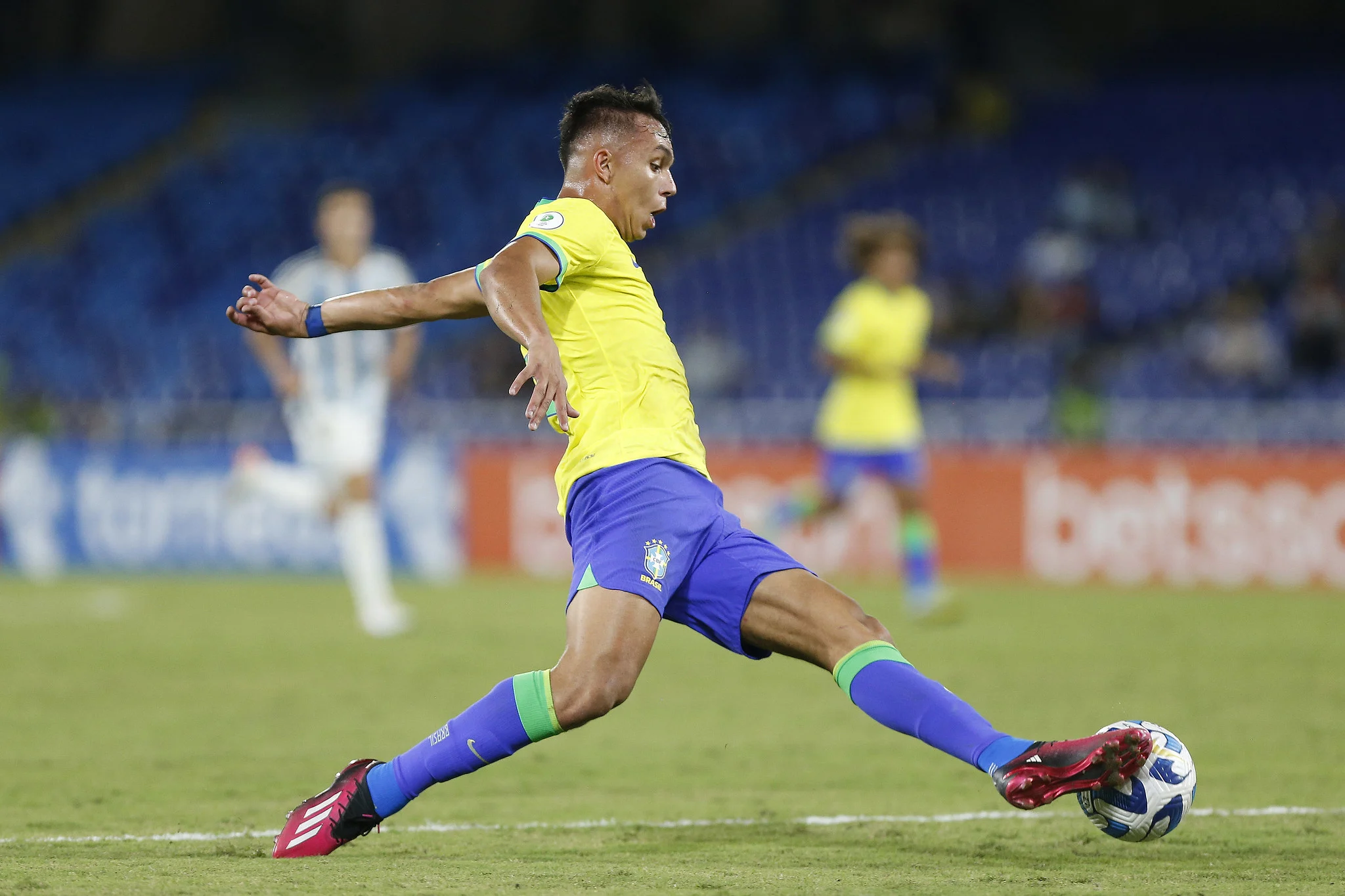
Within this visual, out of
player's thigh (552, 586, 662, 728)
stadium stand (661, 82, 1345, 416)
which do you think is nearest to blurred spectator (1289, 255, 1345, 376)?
stadium stand (661, 82, 1345, 416)

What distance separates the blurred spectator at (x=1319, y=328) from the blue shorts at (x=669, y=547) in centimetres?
1336

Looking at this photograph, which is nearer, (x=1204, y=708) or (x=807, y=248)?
(x=1204, y=708)

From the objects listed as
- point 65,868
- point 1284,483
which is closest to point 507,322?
point 65,868

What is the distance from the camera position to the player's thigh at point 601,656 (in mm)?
4547

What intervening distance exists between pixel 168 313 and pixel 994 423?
1131cm

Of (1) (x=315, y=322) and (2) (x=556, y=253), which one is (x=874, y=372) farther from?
(1) (x=315, y=322)

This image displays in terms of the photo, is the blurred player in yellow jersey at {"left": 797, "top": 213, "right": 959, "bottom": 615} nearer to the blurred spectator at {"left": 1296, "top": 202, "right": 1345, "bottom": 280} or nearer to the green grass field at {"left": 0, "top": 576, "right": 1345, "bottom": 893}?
the green grass field at {"left": 0, "top": 576, "right": 1345, "bottom": 893}

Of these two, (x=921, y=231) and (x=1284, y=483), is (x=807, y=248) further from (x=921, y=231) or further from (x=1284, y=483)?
(x=1284, y=483)

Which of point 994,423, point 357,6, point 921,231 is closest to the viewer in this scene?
point 994,423

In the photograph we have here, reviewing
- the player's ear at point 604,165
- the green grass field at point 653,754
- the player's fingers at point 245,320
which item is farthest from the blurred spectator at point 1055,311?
the player's fingers at point 245,320

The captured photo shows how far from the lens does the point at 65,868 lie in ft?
14.7

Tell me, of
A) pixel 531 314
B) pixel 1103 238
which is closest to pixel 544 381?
pixel 531 314

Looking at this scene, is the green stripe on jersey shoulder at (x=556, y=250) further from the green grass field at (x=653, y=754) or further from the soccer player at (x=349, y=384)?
the soccer player at (x=349, y=384)

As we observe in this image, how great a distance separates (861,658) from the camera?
15.4ft
